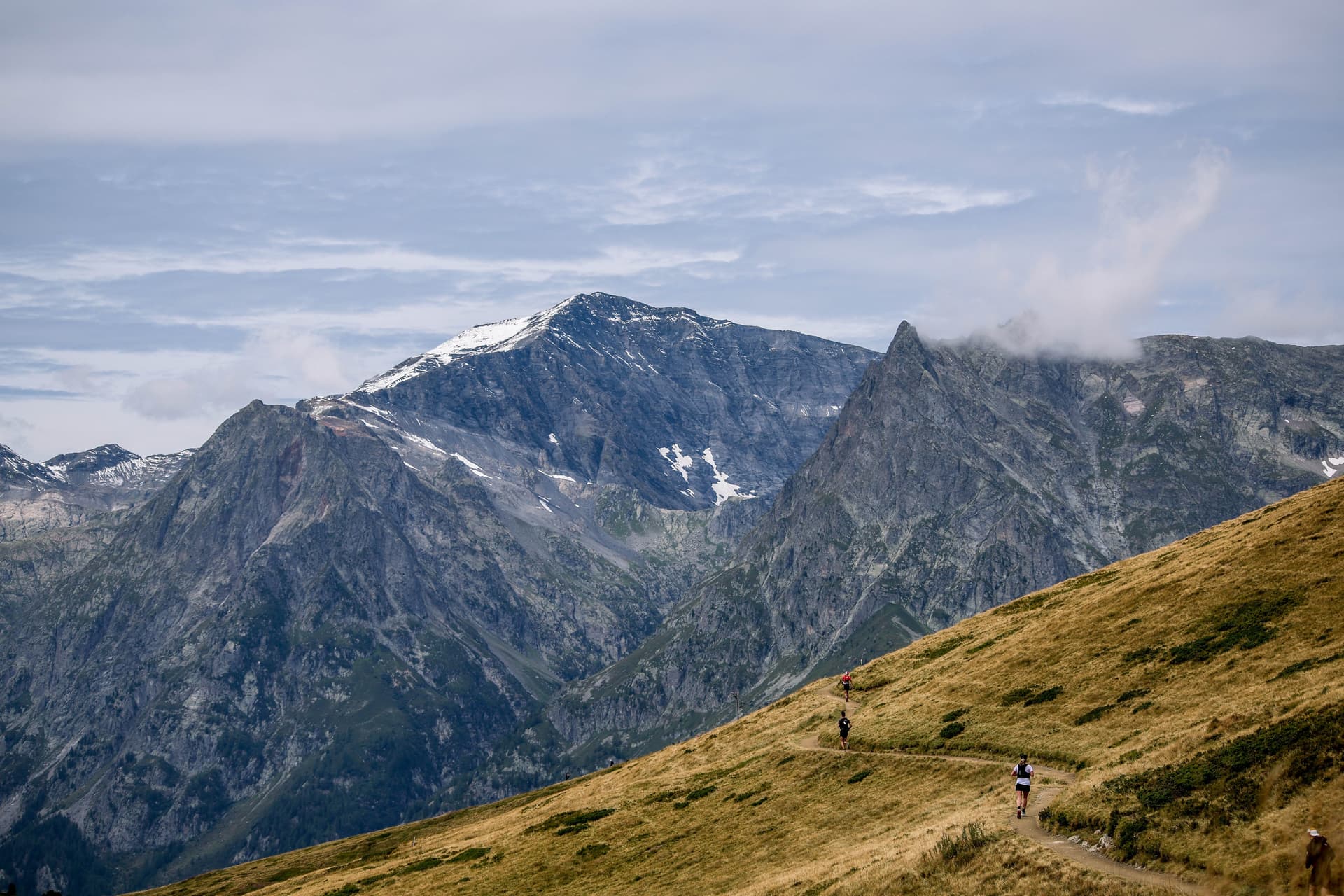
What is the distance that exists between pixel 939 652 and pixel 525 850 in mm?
42586

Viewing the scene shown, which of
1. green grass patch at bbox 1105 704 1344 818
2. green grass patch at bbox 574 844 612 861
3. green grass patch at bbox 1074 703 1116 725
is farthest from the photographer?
green grass patch at bbox 574 844 612 861

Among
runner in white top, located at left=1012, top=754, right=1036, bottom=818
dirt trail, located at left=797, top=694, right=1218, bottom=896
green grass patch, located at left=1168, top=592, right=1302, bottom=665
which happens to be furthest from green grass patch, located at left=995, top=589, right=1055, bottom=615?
runner in white top, located at left=1012, top=754, right=1036, bottom=818

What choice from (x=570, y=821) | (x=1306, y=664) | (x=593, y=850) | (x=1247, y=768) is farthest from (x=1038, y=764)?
(x=570, y=821)

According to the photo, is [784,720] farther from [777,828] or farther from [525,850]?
[777,828]

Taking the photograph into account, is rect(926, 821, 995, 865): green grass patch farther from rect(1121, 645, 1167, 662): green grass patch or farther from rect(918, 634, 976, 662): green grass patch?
rect(918, 634, 976, 662): green grass patch

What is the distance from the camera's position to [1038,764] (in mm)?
61906

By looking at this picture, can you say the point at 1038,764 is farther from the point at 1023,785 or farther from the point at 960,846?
the point at 960,846

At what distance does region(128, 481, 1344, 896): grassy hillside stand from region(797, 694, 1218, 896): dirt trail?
401 mm

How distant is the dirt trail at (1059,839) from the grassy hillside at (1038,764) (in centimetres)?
40

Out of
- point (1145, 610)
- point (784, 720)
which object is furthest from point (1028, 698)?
point (784, 720)

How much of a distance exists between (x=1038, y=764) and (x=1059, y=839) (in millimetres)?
14674

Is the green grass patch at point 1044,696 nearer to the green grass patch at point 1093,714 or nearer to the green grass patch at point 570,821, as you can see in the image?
the green grass patch at point 1093,714

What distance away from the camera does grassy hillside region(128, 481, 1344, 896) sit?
145ft

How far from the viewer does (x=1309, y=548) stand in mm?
72000
